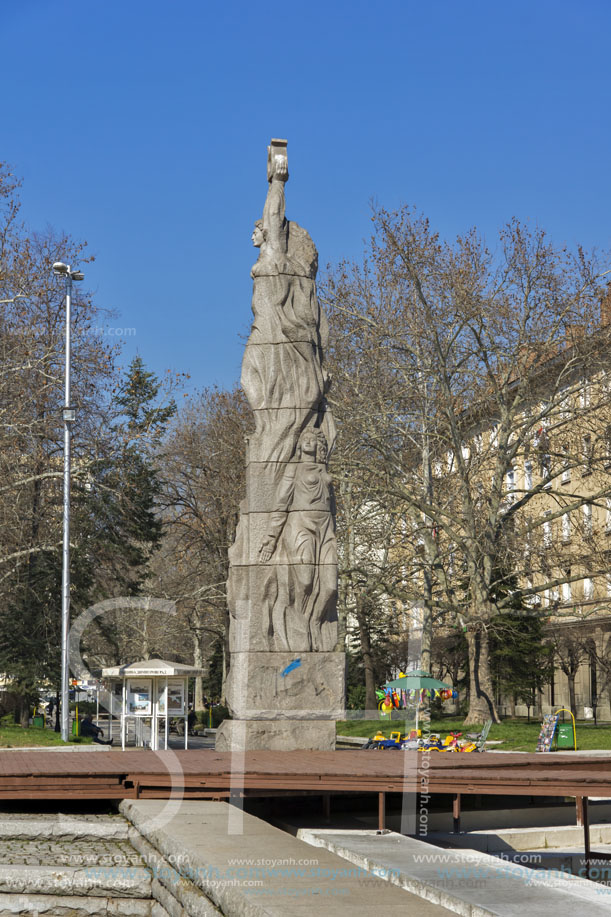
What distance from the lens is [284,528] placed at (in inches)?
633

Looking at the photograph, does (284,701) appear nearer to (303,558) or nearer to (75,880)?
(303,558)

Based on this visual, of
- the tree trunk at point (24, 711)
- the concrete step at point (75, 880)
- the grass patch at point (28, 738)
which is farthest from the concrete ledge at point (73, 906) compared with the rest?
the tree trunk at point (24, 711)

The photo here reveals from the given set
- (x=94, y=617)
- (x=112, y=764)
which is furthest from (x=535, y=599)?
(x=112, y=764)

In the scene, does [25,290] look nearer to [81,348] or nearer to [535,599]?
[81,348]

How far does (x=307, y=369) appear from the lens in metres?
16.6

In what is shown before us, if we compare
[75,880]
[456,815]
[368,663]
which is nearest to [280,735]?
[456,815]

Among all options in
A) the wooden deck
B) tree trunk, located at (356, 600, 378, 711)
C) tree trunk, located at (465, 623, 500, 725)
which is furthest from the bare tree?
the wooden deck

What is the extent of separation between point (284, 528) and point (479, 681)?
55.2ft

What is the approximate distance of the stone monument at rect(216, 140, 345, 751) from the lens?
50.1ft

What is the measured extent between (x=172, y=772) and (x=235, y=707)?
14.5 feet

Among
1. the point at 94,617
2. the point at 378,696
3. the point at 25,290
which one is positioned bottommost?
the point at 378,696

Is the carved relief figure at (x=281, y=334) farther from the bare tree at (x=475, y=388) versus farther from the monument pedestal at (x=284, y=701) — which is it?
the bare tree at (x=475, y=388)

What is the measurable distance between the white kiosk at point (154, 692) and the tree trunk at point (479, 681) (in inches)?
319

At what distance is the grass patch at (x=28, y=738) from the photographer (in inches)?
1024
